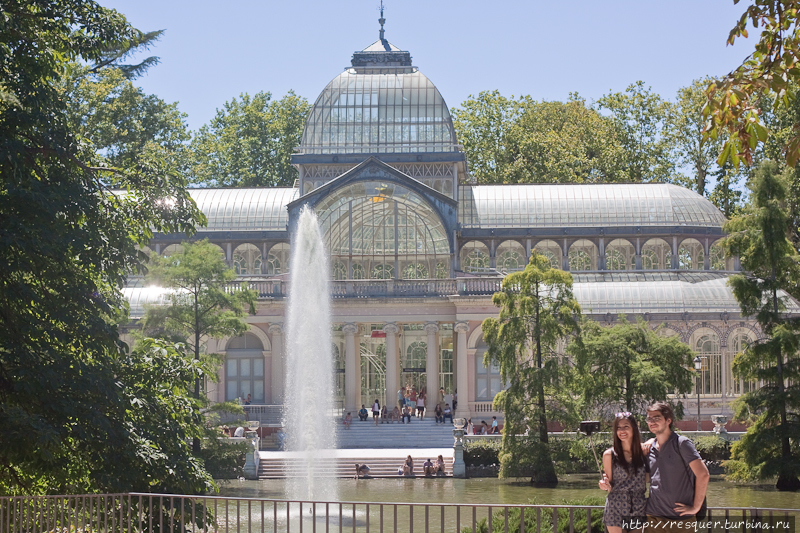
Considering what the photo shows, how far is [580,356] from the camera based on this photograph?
38.2 meters

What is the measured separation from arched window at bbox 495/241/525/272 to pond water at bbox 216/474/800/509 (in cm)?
1768

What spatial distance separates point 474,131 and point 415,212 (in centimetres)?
2265

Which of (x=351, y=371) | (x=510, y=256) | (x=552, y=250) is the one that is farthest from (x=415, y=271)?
(x=552, y=250)

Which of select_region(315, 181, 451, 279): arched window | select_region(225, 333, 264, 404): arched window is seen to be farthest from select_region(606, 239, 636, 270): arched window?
select_region(225, 333, 264, 404): arched window

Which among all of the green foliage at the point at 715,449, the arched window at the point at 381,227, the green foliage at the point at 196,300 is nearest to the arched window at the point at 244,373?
the arched window at the point at 381,227

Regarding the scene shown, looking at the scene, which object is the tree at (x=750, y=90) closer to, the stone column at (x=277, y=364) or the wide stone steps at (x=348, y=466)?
the wide stone steps at (x=348, y=466)

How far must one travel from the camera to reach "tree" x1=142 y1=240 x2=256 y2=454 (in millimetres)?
40469

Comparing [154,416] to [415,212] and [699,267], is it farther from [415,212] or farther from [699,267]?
[699,267]

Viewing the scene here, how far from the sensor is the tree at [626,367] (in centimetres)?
3841

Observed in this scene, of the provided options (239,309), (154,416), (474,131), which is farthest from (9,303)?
(474,131)

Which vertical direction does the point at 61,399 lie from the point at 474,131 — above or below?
below

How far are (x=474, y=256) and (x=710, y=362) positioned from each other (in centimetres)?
→ 1265

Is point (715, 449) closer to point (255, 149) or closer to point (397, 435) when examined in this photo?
point (397, 435)

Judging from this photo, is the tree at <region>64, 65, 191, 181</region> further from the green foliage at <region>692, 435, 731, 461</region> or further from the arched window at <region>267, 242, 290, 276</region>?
the green foliage at <region>692, 435, 731, 461</region>
